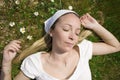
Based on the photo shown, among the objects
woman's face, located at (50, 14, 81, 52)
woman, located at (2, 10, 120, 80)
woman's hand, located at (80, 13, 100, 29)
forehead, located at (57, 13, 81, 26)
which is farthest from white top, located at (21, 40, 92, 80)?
forehead, located at (57, 13, 81, 26)

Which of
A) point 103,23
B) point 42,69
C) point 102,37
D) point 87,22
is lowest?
point 42,69

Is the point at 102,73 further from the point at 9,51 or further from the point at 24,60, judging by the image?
the point at 9,51

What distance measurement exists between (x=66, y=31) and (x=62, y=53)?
0.39m

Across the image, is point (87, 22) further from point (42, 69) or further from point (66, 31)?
point (42, 69)

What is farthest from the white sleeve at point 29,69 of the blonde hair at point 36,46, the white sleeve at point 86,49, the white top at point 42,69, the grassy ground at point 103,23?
the grassy ground at point 103,23

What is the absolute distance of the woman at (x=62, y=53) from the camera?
4828 mm

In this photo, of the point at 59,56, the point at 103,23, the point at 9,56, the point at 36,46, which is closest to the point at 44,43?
the point at 36,46

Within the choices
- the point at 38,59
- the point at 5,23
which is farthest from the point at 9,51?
the point at 5,23

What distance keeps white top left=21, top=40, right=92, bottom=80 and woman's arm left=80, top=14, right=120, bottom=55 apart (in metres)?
0.14

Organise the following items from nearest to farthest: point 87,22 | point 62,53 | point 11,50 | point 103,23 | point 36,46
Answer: point 11,50 → point 62,53 → point 87,22 → point 36,46 → point 103,23

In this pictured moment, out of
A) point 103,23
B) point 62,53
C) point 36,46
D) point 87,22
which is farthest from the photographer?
point 103,23

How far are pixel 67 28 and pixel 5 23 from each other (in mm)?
1687

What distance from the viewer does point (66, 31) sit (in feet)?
15.6

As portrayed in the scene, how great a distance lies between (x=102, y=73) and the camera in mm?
6094
